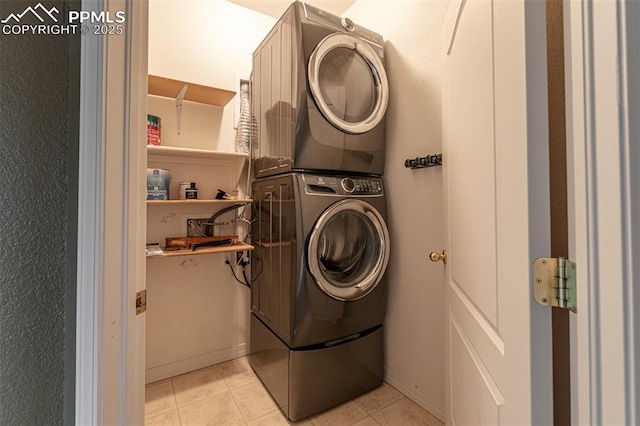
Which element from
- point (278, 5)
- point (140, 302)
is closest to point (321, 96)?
point (278, 5)

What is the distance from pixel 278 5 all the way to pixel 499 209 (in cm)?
232

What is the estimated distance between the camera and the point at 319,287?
1487 mm

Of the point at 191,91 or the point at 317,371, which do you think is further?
the point at 191,91

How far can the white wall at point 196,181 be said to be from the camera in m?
1.86

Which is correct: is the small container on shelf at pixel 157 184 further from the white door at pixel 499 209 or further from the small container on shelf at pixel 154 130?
the white door at pixel 499 209

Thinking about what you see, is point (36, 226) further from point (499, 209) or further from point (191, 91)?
point (191, 91)

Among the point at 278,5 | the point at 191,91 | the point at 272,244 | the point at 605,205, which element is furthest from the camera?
the point at 278,5

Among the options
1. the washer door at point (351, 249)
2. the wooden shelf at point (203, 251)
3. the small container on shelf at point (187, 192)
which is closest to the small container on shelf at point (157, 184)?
the small container on shelf at point (187, 192)

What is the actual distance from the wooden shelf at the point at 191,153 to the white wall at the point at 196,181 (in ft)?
0.36

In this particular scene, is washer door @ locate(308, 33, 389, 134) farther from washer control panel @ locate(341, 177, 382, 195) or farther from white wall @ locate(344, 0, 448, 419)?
washer control panel @ locate(341, 177, 382, 195)

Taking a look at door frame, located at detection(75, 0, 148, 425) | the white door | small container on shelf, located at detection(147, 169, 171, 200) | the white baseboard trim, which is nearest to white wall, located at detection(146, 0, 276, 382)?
small container on shelf, located at detection(147, 169, 171, 200)

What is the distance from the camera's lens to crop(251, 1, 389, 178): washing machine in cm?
150

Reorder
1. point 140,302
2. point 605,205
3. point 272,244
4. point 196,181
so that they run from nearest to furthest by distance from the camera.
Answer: point 605,205
point 140,302
point 272,244
point 196,181

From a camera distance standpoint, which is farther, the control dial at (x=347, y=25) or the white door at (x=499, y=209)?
the control dial at (x=347, y=25)
